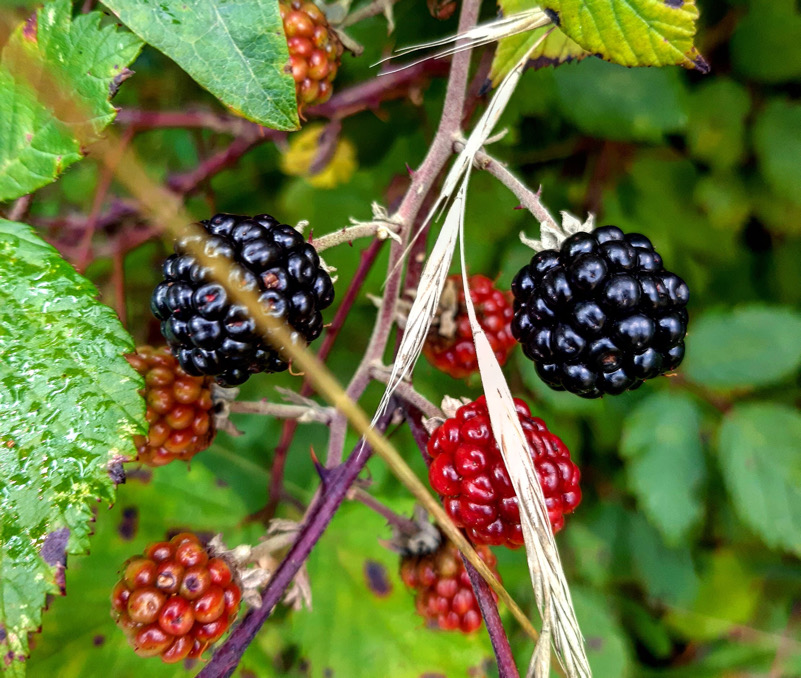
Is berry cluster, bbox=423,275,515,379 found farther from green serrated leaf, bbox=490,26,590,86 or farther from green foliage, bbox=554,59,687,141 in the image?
green foliage, bbox=554,59,687,141

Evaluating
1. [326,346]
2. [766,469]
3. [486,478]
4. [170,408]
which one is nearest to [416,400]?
[486,478]

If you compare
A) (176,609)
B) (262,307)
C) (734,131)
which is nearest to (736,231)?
(734,131)

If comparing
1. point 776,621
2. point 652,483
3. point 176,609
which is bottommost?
point 776,621

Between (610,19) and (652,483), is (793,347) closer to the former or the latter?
(652,483)

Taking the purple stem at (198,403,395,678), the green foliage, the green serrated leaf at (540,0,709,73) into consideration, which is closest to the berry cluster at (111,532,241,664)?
the purple stem at (198,403,395,678)

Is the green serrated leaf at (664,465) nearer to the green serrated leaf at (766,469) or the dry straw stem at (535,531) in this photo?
the green serrated leaf at (766,469)
